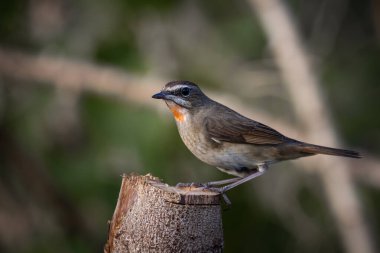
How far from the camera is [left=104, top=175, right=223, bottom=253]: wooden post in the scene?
382 cm

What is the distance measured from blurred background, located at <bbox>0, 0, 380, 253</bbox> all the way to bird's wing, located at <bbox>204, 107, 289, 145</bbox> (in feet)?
7.41

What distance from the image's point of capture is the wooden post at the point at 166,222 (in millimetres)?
3820

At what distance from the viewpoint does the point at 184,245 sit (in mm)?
3809

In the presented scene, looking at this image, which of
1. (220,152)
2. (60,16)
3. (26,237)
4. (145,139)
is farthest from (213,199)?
(60,16)

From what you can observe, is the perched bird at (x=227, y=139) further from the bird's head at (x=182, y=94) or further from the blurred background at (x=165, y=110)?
the blurred background at (x=165, y=110)

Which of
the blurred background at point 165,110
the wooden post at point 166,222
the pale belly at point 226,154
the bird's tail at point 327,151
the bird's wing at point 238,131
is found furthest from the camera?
the blurred background at point 165,110

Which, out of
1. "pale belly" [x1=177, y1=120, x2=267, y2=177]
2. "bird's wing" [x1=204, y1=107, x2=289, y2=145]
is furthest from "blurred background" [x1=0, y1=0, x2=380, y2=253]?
"pale belly" [x1=177, y1=120, x2=267, y2=177]

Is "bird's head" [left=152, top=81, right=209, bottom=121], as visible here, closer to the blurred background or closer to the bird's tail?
the bird's tail

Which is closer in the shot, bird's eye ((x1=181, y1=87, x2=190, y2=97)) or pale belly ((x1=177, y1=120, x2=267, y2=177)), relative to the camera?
pale belly ((x1=177, y1=120, x2=267, y2=177))

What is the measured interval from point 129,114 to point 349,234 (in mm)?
3238

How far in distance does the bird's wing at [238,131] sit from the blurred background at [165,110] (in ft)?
7.41

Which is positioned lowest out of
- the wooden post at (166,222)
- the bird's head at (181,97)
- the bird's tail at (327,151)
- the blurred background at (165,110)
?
the wooden post at (166,222)

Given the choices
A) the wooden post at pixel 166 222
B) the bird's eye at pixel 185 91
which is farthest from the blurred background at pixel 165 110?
the wooden post at pixel 166 222

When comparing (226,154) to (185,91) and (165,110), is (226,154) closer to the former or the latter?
(185,91)
